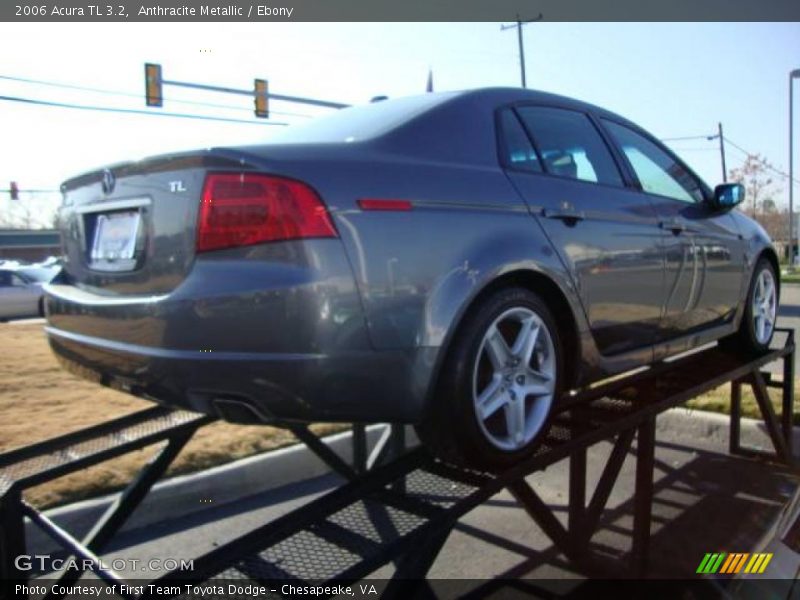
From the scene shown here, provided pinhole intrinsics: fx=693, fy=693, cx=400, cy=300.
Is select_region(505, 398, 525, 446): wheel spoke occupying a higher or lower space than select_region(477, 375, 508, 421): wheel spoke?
lower

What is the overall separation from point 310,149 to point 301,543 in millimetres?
1372

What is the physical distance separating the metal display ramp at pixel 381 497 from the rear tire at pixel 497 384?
0.12 metres

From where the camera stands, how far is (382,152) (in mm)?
2504

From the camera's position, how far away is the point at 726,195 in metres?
4.50

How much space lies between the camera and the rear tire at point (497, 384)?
2555 millimetres

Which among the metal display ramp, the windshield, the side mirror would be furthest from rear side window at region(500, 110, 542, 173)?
the windshield

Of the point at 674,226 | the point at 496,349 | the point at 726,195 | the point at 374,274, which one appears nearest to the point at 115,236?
the point at 374,274

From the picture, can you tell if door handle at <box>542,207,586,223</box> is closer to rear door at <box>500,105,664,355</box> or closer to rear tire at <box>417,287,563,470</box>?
rear door at <box>500,105,664,355</box>

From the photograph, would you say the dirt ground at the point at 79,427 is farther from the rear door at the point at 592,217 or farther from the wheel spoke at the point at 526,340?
the rear door at the point at 592,217

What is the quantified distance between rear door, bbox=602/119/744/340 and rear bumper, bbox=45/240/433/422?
2090 mm

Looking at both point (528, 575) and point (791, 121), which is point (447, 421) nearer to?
point (528, 575)

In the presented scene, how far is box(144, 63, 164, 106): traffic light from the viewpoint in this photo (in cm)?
1731

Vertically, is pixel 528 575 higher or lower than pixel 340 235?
lower

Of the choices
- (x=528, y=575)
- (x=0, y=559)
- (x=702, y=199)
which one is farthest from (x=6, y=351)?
(x=702, y=199)
